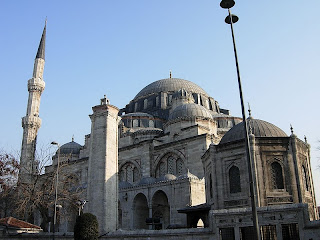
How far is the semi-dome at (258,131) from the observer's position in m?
19.6

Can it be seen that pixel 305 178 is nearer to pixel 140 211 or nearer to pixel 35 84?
pixel 140 211

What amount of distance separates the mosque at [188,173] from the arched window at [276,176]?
0.05 metres

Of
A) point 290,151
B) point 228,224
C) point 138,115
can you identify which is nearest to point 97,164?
point 228,224

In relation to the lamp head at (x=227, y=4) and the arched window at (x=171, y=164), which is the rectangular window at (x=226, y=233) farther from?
the arched window at (x=171, y=164)

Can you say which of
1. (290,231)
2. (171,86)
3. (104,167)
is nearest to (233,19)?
(290,231)

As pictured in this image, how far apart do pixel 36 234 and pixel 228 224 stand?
1355 cm

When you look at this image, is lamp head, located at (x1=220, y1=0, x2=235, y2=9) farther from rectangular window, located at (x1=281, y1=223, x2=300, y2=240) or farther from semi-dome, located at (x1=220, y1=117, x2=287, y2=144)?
semi-dome, located at (x1=220, y1=117, x2=287, y2=144)

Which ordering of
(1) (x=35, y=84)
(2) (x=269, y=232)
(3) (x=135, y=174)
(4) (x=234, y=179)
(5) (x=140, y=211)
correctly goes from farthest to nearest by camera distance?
(1) (x=35, y=84) → (3) (x=135, y=174) → (5) (x=140, y=211) → (4) (x=234, y=179) → (2) (x=269, y=232)

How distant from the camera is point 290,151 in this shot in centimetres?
1823

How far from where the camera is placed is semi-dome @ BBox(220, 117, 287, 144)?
19.6m

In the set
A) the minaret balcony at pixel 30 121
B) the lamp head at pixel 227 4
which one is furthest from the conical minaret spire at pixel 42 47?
the lamp head at pixel 227 4

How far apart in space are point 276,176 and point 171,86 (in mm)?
34849

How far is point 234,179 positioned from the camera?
729 inches

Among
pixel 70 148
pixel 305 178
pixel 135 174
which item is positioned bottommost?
pixel 305 178
